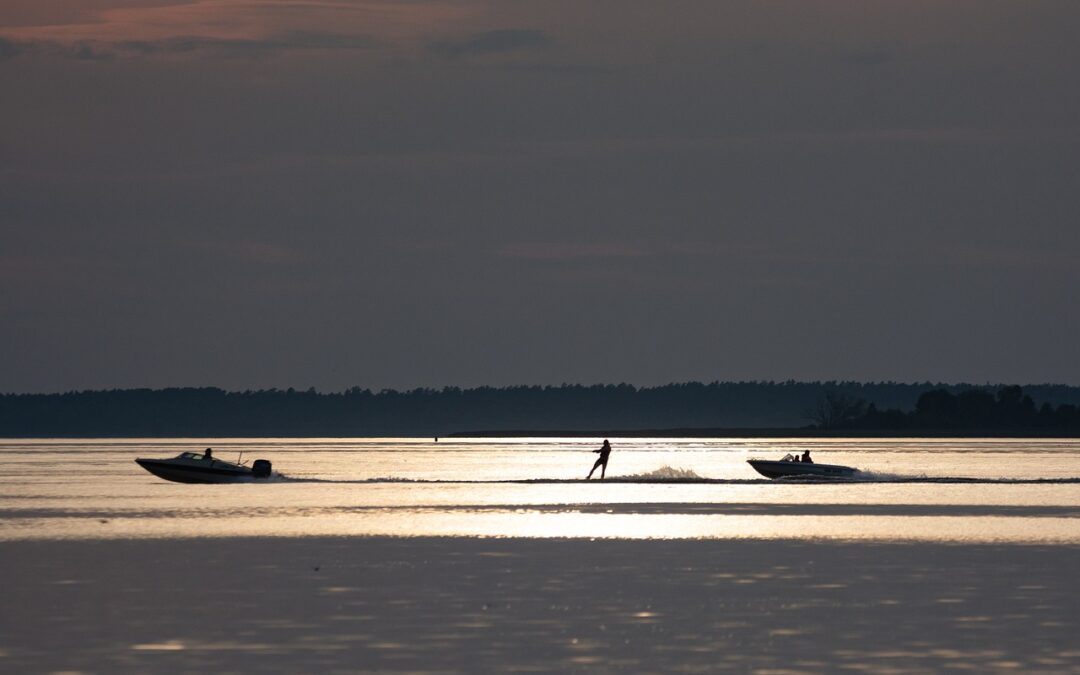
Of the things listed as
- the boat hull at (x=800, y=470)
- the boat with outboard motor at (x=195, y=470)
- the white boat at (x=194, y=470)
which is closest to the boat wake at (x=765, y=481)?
the boat hull at (x=800, y=470)

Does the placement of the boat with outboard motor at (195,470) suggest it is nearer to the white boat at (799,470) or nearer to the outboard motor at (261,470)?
the outboard motor at (261,470)

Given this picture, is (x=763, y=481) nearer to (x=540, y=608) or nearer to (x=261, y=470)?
(x=261, y=470)

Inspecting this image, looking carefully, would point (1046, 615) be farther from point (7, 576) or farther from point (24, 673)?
point (7, 576)

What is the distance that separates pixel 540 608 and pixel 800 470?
7097 cm

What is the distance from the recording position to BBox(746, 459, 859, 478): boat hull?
337 feet

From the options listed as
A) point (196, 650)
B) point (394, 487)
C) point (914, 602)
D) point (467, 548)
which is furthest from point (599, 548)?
point (394, 487)

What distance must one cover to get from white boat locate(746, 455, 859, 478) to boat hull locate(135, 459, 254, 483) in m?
27.9

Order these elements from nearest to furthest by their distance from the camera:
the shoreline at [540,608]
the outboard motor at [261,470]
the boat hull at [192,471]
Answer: the shoreline at [540,608] < the boat hull at [192,471] < the outboard motor at [261,470]

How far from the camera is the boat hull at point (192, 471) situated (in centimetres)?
9500

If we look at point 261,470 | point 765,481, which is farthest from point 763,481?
point 261,470

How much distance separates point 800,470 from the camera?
10369cm

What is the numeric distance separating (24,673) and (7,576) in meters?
15.6

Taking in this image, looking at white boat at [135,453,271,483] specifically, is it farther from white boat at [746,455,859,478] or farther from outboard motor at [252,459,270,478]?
white boat at [746,455,859,478]

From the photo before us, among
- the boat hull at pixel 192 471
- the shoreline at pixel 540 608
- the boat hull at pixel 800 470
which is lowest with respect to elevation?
the shoreline at pixel 540 608
